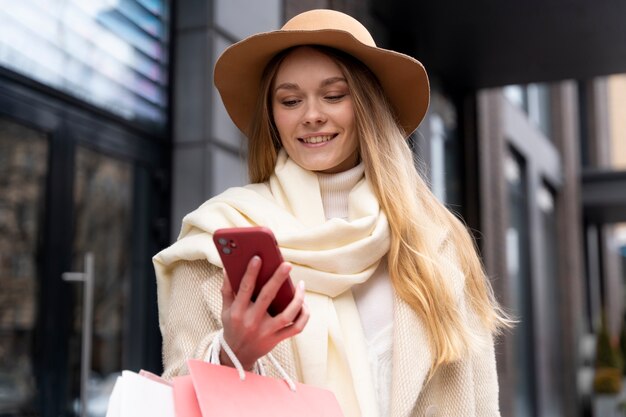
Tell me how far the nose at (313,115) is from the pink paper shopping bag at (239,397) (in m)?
0.65

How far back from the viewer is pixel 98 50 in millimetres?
4055

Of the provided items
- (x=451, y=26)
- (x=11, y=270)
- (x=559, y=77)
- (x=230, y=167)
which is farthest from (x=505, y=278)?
(x=11, y=270)

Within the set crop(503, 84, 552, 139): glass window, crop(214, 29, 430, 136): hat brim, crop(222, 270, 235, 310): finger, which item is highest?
crop(503, 84, 552, 139): glass window

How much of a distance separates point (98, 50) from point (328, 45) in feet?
7.29

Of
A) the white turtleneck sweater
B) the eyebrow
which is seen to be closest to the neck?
the white turtleneck sweater

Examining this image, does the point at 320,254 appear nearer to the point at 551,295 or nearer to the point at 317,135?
the point at 317,135

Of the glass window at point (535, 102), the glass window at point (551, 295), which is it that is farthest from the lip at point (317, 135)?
the glass window at point (551, 295)

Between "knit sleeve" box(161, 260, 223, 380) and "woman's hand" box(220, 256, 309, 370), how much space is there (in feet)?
0.79

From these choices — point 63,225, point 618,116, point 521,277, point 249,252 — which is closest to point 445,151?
point 521,277

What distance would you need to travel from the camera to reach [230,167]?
4.52m

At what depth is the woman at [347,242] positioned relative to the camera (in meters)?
1.93

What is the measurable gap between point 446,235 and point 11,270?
6.42ft

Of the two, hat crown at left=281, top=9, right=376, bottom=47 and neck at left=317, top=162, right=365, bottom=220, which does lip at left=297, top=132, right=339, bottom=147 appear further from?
hat crown at left=281, top=9, right=376, bottom=47

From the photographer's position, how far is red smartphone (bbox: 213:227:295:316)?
1476 mm
